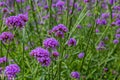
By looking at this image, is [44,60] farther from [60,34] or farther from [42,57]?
[60,34]

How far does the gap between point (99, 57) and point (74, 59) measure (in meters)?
0.19

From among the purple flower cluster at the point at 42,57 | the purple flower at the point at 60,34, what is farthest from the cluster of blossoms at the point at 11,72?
the purple flower at the point at 60,34

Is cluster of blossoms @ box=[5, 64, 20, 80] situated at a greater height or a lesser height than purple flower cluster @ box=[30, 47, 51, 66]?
lesser

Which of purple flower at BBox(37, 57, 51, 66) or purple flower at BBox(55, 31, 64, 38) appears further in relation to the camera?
purple flower at BBox(55, 31, 64, 38)

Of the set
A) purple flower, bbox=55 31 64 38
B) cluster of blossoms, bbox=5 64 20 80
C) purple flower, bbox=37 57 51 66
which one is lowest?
→ cluster of blossoms, bbox=5 64 20 80

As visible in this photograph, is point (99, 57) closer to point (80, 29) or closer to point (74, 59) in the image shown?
point (74, 59)

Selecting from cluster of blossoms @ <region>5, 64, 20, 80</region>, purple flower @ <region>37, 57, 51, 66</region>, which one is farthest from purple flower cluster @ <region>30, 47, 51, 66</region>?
cluster of blossoms @ <region>5, 64, 20, 80</region>

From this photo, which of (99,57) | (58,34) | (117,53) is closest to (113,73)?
(99,57)

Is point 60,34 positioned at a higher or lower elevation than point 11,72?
higher

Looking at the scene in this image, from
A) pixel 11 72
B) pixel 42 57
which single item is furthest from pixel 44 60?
pixel 11 72

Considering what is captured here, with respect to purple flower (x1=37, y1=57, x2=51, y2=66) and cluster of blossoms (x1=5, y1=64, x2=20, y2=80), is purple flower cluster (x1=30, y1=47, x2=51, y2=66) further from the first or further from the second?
cluster of blossoms (x1=5, y1=64, x2=20, y2=80)

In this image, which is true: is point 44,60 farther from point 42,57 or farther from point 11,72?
point 11,72

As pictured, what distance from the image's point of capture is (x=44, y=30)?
2.24m

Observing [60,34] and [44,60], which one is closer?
[44,60]
